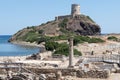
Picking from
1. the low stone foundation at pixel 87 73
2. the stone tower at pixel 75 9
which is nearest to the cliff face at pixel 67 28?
the stone tower at pixel 75 9

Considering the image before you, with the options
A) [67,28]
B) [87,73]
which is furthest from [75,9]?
[87,73]

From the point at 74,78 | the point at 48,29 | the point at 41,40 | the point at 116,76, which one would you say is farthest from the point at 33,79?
the point at 48,29

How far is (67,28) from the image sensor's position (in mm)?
125688

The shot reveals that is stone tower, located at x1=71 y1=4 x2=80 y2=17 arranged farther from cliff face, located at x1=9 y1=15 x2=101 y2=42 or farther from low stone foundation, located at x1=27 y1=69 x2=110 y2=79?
low stone foundation, located at x1=27 y1=69 x2=110 y2=79

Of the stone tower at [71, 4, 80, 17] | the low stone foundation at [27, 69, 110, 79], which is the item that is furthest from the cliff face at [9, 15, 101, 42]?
the low stone foundation at [27, 69, 110, 79]

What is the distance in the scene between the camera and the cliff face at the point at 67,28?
12350 cm

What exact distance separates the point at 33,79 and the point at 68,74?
14.8ft

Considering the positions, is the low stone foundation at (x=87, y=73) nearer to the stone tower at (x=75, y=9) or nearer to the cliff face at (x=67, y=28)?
the cliff face at (x=67, y=28)

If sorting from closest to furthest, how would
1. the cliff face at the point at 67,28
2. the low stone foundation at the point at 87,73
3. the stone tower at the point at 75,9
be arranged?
the low stone foundation at the point at 87,73, the stone tower at the point at 75,9, the cliff face at the point at 67,28

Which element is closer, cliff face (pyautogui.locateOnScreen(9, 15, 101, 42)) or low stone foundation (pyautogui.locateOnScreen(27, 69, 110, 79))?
low stone foundation (pyautogui.locateOnScreen(27, 69, 110, 79))

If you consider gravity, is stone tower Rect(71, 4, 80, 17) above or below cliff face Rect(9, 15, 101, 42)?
above

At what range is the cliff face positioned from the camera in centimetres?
12350

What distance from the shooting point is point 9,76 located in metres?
23.7

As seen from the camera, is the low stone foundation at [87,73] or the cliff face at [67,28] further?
the cliff face at [67,28]
